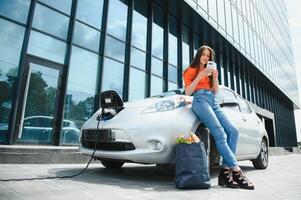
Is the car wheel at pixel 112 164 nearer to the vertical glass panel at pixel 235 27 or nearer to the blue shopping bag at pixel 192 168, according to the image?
the blue shopping bag at pixel 192 168

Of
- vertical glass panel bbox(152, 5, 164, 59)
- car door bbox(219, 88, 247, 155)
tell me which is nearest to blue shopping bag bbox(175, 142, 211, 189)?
car door bbox(219, 88, 247, 155)

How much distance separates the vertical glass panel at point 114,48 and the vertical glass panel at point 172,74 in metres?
3.21

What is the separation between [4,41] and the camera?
639 centimetres

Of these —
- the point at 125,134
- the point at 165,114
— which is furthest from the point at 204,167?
the point at 125,134

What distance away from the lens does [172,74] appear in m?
12.7

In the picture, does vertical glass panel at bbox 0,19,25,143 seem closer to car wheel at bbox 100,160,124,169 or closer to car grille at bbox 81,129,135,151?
car wheel at bbox 100,160,124,169

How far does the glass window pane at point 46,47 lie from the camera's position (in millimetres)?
6996

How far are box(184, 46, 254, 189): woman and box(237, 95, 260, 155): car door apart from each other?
3.75ft

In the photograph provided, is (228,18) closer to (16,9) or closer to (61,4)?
(61,4)

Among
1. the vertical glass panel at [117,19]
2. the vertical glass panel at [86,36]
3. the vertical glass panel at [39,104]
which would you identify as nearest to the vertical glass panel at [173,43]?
the vertical glass panel at [117,19]

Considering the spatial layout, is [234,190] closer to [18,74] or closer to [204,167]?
[204,167]

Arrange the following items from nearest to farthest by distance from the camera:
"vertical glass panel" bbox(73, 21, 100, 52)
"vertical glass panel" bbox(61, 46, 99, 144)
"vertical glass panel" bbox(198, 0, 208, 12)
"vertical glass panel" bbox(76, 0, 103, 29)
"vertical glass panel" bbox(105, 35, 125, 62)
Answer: "vertical glass panel" bbox(61, 46, 99, 144)
"vertical glass panel" bbox(73, 21, 100, 52)
"vertical glass panel" bbox(76, 0, 103, 29)
"vertical glass panel" bbox(105, 35, 125, 62)
"vertical glass panel" bbox(198, 0, 208, 12)

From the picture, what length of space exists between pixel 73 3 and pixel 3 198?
7.83m

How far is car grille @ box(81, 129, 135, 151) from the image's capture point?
10.3 ft
